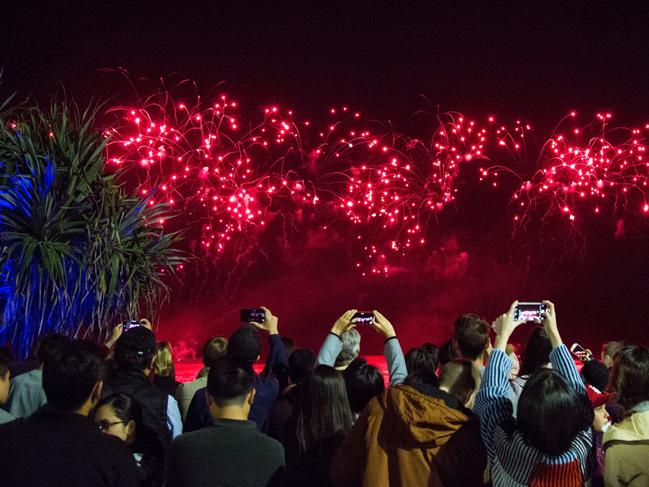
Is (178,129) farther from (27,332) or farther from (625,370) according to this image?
(625,370)

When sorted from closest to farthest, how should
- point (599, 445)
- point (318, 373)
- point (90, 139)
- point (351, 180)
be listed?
point (318, 373)
point (599, 445)
point (90, 139)
point (351, 180)

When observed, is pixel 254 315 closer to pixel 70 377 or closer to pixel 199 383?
pixel 199 383

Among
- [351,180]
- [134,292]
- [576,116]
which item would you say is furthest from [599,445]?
[576,116]

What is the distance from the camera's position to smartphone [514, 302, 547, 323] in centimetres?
367

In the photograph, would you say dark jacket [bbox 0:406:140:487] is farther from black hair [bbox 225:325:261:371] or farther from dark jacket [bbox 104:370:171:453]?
black hair [bbox 225:325:261:371]

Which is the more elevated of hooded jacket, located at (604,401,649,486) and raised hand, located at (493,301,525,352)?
raised hand, located at (493,301,525,352)

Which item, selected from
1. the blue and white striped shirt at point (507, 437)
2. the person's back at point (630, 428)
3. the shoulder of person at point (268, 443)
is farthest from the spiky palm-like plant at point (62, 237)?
the person's back at point (630, 428)

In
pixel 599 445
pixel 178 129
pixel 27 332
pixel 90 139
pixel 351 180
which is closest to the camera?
pixel 599 445

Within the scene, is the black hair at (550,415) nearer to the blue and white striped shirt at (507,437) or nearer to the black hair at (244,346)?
the blue and white striped shirt at (507,437)

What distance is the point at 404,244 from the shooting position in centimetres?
1498

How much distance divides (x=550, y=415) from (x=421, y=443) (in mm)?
515

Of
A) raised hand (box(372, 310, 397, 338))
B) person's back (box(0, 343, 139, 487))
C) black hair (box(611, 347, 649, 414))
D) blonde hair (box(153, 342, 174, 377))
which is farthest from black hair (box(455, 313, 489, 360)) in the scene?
blonde hair (box(153, 342, 174, 377))

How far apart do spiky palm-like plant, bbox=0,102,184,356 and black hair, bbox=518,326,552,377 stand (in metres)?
5.04

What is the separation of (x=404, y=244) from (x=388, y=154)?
6.45 ft
